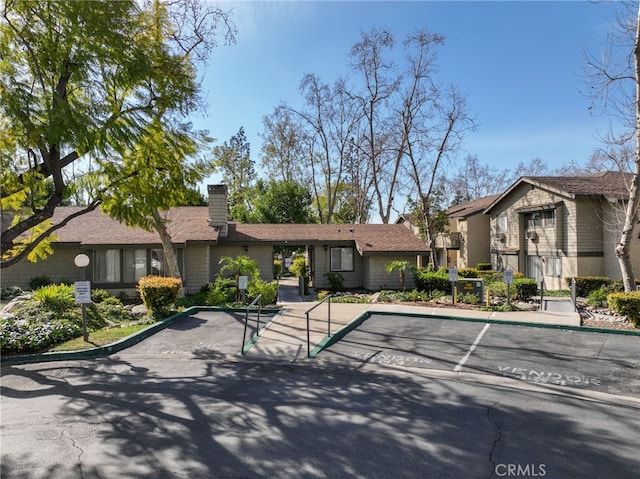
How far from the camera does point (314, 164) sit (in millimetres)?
44156

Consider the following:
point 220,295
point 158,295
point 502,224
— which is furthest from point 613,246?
point 158,295

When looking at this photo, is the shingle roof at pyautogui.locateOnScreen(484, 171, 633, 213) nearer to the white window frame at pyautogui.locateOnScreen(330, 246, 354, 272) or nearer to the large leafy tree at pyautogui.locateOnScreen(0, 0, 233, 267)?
the white window frame at pyautogui.locateOnScreen(330, 246, 354, 272)

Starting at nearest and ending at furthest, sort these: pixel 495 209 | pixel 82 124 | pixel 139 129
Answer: pixel 82 124
pixel 139 129
pixel 495 209

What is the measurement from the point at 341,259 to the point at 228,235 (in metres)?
6.27

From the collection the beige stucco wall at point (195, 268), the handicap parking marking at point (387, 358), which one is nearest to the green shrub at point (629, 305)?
the handicap parking marking at point (387, 358)

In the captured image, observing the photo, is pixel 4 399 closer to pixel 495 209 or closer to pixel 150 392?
pixel 150 392

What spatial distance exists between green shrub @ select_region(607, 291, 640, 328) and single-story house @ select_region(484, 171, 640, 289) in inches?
367

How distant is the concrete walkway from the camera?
967 cm

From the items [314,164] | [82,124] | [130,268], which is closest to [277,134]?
[314,164]

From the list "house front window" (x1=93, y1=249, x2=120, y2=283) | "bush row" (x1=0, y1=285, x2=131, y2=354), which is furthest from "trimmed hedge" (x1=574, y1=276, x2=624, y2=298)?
"house front window" (x1=93, y1=249, x2=120, y2=283)

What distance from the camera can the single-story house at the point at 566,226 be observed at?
22.7 metres

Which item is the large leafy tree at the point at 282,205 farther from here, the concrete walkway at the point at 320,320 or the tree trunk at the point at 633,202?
the tree trunk at the point at 633,202

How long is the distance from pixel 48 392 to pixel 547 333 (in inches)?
435

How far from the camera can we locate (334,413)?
5.95 metres
